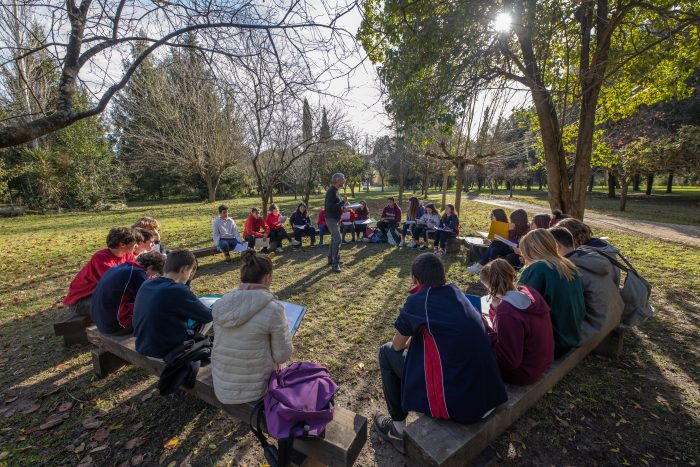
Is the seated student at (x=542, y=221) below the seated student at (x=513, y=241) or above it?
above

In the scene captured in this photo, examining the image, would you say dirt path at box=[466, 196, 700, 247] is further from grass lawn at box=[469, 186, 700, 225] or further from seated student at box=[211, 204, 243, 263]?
seated student at box=[211, 204, 243, 263]

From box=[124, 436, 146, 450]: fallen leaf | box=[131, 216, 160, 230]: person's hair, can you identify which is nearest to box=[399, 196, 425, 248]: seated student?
box=[131, 216, 160, 230]: person's hair

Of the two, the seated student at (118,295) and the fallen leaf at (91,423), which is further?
the seated student at (118,295)

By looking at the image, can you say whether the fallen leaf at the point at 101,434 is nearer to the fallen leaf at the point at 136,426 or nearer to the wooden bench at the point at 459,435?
the fallen leaf at the point at 136,426

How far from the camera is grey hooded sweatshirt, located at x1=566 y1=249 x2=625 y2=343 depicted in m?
2.86

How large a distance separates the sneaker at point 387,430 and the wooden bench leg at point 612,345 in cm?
260

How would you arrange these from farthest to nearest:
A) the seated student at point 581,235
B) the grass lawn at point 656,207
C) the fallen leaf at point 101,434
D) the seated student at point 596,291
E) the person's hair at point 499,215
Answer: the grass lawn at point 656,207 < the person's hair at point 499,215 < the seated student at point 581,235 < the seated student at point 596,291 < the fallen leaf at point 101,434

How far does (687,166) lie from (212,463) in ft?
65.8

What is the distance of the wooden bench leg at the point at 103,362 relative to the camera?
3.11 metres

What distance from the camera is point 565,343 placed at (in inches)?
102

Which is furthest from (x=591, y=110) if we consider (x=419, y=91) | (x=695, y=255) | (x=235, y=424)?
(x=235, y=424)

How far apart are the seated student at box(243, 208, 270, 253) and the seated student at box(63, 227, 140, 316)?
13.7ft

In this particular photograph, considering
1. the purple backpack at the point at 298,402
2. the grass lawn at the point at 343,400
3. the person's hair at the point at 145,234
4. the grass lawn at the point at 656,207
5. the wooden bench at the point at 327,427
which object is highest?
the person's hair at the point at 145,234

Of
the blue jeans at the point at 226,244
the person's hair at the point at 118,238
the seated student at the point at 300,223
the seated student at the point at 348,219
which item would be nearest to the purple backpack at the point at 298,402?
the person's hair at the point at 118,238
